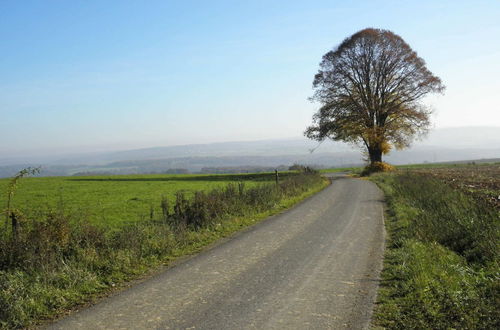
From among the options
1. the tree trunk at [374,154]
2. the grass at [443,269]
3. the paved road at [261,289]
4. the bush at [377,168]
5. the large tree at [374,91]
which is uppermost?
the large tree at [374,91]

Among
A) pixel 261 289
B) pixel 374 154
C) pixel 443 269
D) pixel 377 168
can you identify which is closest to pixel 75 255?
pixel 261 289

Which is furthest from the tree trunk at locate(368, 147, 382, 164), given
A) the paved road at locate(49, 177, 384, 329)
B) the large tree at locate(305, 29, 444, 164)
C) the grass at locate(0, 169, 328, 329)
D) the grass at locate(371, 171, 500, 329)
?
the paved road at locate(49, 177, 384, 329)

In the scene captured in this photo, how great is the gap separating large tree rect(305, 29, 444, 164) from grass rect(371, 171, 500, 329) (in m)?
29.2

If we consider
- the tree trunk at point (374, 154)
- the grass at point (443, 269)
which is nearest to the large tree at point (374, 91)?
the tree trunk at point (374, 154)

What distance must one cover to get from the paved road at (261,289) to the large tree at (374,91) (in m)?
32.9

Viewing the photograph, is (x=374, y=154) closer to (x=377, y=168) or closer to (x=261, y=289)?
(x=377, y=168)

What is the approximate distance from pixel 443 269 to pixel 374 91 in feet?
126

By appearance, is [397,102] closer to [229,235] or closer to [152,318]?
[229,235]

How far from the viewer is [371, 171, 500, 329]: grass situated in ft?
18.4

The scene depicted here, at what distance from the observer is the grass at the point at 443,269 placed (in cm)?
562

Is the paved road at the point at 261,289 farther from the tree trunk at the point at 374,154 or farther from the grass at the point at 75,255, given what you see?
the tree trunk at the point at 374,154

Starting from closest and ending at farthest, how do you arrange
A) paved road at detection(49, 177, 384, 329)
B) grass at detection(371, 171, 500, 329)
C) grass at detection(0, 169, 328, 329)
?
grass at detection(371, 171, 500, 329), paved road at detection(49, 177, 384, 329), grass at detection(0, 169, 328, 329)

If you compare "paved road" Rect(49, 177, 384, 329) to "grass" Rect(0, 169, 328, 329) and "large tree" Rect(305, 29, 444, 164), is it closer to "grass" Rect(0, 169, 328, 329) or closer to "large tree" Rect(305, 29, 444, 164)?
"grass" Rect(0, 169, 328, 329)

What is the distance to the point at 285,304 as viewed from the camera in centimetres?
643
